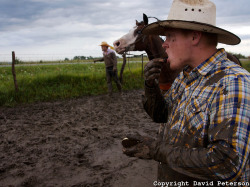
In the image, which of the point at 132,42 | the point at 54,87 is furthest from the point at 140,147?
the point at 54,87

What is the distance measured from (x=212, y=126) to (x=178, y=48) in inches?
20.3

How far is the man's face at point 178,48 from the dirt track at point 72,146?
2340 mm

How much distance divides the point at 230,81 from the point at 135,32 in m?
3.67

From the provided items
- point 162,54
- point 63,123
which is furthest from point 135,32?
point 63,123

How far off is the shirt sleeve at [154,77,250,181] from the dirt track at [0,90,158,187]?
90.9 inches

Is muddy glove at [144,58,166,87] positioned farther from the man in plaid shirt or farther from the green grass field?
the green grass field

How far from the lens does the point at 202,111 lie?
1.32 meters

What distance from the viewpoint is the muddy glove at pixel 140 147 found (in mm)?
1395

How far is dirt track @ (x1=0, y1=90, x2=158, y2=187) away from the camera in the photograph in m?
3.57

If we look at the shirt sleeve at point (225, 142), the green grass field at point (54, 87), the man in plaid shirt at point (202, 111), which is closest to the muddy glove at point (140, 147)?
the man in plaid shirt at point (202, 111)

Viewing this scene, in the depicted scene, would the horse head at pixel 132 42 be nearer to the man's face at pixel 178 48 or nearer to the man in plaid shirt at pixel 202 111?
the man in plaid shirt at pixel 202 111

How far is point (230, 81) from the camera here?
1231 mm

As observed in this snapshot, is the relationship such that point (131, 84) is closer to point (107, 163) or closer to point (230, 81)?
point (107, 163)

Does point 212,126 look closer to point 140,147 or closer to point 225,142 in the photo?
point 225,142
